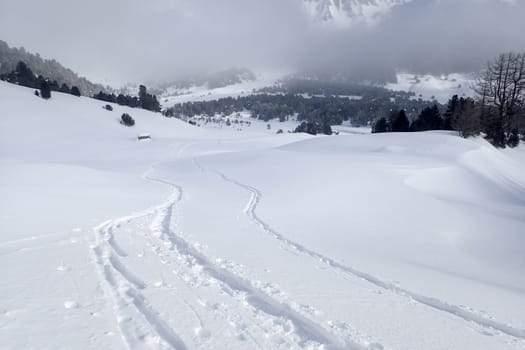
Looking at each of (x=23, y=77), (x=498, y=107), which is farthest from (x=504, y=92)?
(x=23, y=77)

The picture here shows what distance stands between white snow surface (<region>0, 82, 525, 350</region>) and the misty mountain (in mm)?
162631

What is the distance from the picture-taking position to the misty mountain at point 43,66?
468 ft

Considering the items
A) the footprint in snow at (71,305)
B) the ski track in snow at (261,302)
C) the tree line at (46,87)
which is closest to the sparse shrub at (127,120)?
the tree line at (46,87)

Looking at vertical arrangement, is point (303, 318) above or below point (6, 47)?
below

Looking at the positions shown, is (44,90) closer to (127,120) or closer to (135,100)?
(127,120)

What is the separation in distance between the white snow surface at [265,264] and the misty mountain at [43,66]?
534ft

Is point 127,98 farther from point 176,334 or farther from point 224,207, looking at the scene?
point 176,334

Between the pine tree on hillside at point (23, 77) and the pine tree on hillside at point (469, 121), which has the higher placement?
the pine tree on hillside at point (23, 77)

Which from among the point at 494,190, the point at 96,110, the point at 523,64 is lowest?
the point at 494,190

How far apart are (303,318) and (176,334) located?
5.56 feet

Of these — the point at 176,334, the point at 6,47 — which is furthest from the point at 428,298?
the point at 6,47

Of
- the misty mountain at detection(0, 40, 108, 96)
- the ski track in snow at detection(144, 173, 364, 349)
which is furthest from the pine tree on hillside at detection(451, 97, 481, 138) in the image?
the misty mountain at detection(0, 40, 108, 96)

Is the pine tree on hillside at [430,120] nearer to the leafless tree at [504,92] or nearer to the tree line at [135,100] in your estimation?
the leafless tree at [504,92]

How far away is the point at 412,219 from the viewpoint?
34.4 ft
